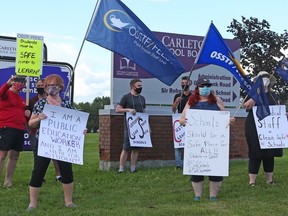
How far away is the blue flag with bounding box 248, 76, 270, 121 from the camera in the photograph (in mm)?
8375

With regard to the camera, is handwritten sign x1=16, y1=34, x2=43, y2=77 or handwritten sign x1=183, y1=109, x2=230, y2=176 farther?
handwritten sign x1=16, y1=34, x2=43, y2=77

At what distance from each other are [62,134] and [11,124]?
2254 millimetres

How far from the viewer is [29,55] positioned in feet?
30.0

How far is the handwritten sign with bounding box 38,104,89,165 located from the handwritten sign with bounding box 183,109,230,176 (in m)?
1.54

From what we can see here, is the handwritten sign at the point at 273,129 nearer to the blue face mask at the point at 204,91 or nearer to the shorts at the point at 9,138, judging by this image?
the blue face mask at the point at 204,91

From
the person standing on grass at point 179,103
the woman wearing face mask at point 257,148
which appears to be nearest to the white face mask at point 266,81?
the woman wearing face mask at point 257,148

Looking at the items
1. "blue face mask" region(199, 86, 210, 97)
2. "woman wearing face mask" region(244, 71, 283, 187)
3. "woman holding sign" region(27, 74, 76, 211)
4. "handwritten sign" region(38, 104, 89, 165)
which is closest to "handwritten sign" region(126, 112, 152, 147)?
"woman wearing face mask" region(244, 71, 283, 187)

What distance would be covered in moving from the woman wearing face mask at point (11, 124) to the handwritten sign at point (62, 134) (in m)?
1.96

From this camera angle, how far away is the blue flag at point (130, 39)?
30.6 ft

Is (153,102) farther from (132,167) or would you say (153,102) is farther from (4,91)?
(4,91)

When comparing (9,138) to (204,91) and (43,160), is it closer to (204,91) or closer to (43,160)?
(43,160)

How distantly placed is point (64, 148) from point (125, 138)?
13.9ft

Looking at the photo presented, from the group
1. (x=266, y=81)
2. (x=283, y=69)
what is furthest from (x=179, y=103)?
(x=266, y=81)

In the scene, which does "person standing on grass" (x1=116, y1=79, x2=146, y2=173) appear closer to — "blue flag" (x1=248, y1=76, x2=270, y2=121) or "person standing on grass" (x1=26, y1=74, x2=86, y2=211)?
"blue flag" (x1=248, y1=76, x2=270, y2=121)
